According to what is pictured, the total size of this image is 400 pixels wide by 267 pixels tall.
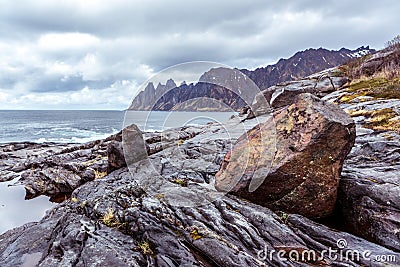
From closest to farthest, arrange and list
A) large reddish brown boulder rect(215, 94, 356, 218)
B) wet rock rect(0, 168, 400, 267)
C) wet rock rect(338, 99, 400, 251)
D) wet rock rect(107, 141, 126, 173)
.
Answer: wet rock rect(0, 168, 400, 267)
wet rock rect(338, 99, 400, 251)
large reddish brown boulder rect(215, 94, 356, 218)
wet rock rect(107, 141, 126, 173)

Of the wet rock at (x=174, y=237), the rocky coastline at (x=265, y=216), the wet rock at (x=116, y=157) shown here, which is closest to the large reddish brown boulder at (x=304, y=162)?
the rocky coastline at (x=265, y=216)

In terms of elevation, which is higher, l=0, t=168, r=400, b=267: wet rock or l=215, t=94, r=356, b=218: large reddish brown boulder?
l=215, t=94, r=356, b=218: large reddish brown boulder

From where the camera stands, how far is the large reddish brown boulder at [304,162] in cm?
768

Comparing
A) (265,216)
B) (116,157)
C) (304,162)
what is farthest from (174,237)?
(116,157)

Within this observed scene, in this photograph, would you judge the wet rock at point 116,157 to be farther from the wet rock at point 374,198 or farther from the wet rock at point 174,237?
the wet rock at point 374,198

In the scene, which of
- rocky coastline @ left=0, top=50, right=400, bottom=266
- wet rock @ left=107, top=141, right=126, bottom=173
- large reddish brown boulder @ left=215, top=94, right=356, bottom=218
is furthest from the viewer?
wet rock @ left=107, top=141, right=126, bottom=173

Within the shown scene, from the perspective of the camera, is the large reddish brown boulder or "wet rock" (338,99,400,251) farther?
the large reddish brown boulder

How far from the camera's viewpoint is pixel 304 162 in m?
7.71

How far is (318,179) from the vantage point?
768cm

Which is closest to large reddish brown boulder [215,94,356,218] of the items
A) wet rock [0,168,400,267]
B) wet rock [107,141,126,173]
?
wet rock [0,168,400,267]

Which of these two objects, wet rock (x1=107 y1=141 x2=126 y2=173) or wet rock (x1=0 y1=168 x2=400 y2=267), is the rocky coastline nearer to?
wet rock (x1=0 y1=168 x2=400 y2=267)


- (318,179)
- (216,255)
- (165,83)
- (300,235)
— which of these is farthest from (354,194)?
(165,83)

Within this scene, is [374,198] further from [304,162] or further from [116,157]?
[116,157]

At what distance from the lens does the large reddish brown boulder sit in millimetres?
7676
